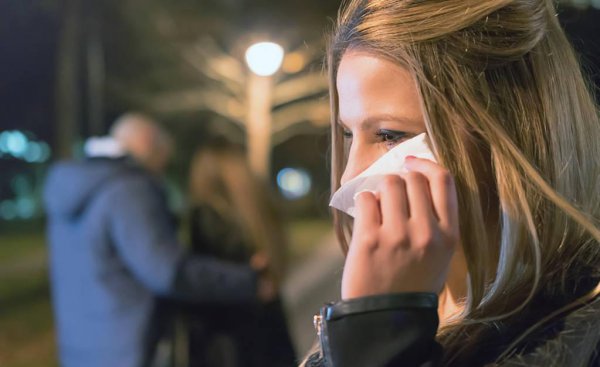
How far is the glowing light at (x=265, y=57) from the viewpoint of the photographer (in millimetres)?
8539

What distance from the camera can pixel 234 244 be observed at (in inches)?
151

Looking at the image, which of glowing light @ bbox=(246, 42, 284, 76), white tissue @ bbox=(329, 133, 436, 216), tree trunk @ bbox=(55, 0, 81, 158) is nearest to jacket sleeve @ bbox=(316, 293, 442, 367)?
white tissue @ bbox=(329, 133, 436, 216)

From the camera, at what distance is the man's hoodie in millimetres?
3385

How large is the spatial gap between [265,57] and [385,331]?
7882 millimetres

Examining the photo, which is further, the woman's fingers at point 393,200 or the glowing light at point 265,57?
the glowing light at point 265,57

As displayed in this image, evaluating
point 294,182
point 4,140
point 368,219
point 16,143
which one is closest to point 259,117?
point 16,143

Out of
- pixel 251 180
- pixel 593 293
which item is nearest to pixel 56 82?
pixel 251 180

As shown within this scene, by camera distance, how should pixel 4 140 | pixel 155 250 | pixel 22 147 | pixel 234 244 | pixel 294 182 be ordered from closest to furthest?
pixel 155 250 < pixel 234 244 < pixel 4 140 < pixel 22 147 < pixel 294 182

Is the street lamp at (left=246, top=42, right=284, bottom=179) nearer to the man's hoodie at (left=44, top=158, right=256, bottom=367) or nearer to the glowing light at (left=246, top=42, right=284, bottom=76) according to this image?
the glowing light at (left=246, top=42, right=284, bottom=76)

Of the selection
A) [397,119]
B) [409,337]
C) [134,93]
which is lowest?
[409,337]

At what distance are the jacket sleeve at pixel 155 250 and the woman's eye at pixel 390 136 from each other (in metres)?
2.33

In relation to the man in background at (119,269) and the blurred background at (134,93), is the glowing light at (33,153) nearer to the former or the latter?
the blurred background at (134,93)

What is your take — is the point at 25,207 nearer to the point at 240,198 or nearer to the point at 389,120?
the point at 240,198

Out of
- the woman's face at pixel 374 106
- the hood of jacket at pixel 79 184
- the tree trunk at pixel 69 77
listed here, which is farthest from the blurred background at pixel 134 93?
the woman's face at pixel 374 106
